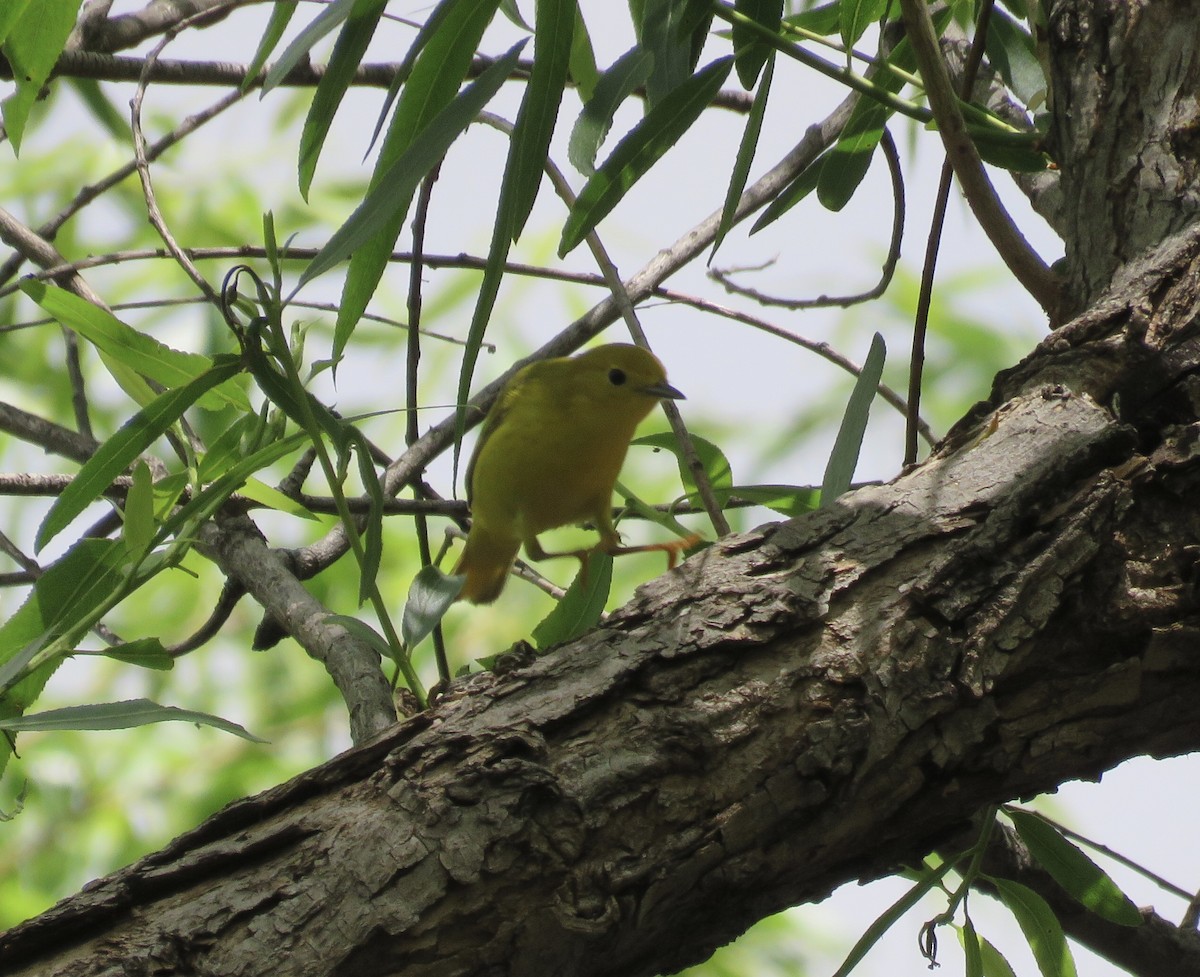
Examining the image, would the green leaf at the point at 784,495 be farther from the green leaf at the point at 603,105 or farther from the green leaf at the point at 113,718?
the green leaf at the point at 113,718

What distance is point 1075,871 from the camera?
1.98 metres

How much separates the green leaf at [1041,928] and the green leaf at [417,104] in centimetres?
142

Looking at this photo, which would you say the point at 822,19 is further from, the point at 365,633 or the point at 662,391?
the point at 365,633

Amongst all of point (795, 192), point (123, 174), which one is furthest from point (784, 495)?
point (123, 174)

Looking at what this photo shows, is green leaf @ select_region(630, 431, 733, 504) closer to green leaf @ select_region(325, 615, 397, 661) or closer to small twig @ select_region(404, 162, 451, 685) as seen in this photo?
small twig @ select_region(404, 162, 451, 685)

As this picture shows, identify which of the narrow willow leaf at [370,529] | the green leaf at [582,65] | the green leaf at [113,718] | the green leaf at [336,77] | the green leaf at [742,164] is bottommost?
the green leaf at [113,718]

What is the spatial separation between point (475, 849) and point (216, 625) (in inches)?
63.3

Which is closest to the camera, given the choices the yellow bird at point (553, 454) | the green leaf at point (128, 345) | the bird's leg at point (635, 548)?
the green leaf at point (128, 345)

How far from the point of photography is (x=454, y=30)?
183 centimetres

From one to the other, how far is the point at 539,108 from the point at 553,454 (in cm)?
175

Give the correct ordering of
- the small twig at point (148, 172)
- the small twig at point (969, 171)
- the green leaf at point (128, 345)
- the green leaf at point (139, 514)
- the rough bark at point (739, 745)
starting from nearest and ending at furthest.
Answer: the rough bark at point (739, 745) → the green leaf at point (139, 514) → the small twig at point (969, 171) → the green leaf at point (128, 345) → the small twig at point (148, 172)

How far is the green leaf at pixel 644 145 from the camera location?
1.92m

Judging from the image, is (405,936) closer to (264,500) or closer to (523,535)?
(264,500)

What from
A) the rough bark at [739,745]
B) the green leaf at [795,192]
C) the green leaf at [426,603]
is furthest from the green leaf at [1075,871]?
the green leaf at [795,192]
